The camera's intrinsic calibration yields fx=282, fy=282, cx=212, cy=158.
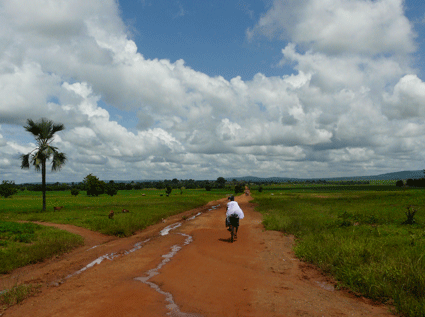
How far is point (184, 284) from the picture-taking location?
8.20 m

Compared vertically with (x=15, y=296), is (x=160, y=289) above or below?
below

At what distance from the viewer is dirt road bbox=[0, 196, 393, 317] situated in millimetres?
6520

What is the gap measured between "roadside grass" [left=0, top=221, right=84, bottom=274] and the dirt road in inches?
22.2

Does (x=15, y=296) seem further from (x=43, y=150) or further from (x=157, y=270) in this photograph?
(x=43, y=150)

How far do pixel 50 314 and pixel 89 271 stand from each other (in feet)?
12.8

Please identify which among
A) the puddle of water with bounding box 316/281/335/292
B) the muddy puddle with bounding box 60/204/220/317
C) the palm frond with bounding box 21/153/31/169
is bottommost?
the puddle of water with bounding box 316/281/335/292

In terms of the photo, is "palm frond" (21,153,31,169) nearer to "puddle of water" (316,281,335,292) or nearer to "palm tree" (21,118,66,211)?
"palm tree" (21,118,66,211)

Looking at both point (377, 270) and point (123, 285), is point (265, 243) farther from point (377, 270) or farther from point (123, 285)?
point (123, 285)

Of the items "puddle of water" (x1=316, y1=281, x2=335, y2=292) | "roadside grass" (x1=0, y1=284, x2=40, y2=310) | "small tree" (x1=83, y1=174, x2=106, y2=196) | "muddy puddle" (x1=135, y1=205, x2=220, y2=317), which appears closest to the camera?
"muddy puddle" (x1=135, y1=205, x2=220, y2=317)

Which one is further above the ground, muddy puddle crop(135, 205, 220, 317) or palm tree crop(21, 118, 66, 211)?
palm tree crop(21, 118, 66, 211)

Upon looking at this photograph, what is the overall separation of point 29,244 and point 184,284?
10.3 meters

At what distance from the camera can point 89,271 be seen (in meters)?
10.1

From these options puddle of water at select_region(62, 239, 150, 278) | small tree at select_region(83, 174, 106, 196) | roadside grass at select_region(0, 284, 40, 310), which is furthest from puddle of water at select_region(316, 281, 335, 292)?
small tree at select_region(83, 174, 106, 196)

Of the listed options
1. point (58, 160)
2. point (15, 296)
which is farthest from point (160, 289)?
point (58, 160)
